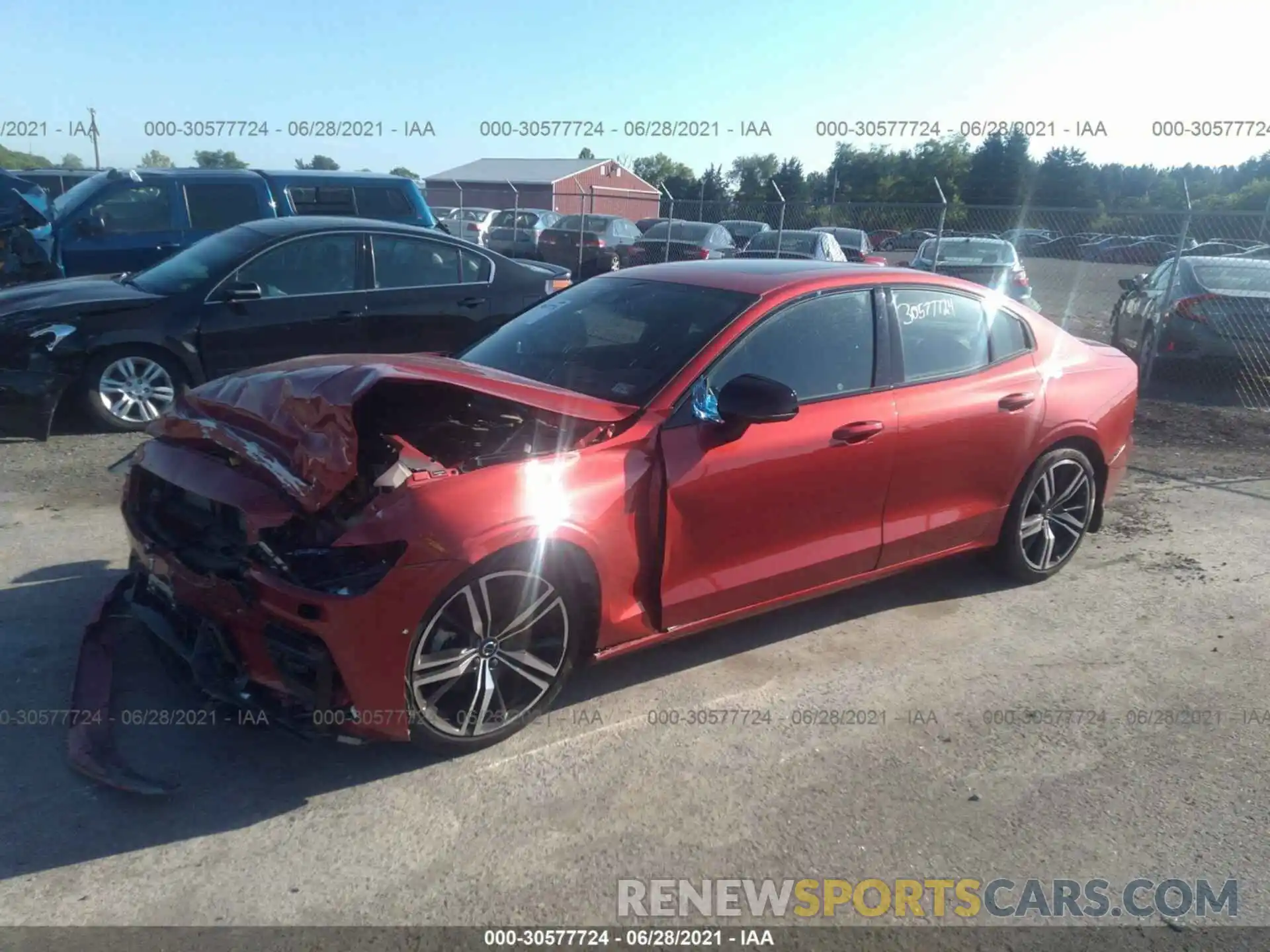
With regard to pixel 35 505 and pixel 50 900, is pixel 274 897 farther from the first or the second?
pixel 35 505

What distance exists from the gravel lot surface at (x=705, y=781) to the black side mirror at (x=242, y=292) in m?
2.84

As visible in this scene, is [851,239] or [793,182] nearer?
[851,239]

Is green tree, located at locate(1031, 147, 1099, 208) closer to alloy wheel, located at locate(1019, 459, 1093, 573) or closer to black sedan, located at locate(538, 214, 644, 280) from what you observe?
black sedan, located at locate(538, 214, 644, 280)

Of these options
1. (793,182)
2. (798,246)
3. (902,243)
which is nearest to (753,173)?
(793,182)

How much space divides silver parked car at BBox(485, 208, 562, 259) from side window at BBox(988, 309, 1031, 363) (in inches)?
704

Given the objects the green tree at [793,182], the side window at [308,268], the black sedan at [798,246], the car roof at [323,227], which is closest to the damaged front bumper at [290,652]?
the side window at [308,268]

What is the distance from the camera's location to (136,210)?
10688mm

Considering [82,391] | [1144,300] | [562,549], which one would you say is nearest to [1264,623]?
[562,549]

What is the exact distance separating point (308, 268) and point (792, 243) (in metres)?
10.9

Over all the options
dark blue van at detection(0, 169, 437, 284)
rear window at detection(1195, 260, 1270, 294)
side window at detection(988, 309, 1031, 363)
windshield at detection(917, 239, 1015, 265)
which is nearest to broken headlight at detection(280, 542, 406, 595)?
side window at detection(988, 309, 1031, 363)

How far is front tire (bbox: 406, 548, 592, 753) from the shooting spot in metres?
3.36

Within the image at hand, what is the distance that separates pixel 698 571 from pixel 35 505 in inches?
170

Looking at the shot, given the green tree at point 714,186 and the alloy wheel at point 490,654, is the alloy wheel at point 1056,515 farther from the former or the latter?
the green tree at point 714,186

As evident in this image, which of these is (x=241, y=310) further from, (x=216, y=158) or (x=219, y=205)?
(x=216, y=158)
